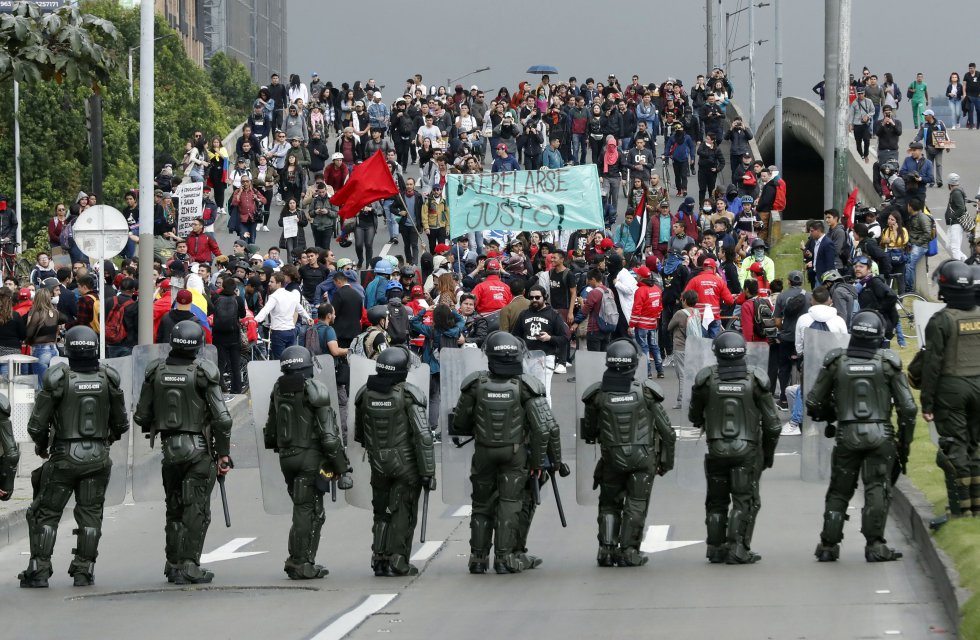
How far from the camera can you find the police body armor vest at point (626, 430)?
39.7 feet

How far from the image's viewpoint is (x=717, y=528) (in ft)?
39.8

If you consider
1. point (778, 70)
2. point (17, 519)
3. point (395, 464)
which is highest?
point (778, 70)

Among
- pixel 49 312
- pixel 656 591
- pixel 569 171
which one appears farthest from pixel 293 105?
pixel 656 591

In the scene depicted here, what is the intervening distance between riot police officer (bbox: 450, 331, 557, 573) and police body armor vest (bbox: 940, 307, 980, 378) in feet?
9.11

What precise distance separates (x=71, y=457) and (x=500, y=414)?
2963 mm

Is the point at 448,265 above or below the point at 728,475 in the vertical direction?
above

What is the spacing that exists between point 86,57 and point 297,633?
14.9 feet

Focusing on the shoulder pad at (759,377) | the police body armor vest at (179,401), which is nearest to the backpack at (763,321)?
the shoulder pad at (759,377)

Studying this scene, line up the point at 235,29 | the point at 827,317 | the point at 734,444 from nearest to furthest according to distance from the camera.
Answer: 1. the point at 734,444
2. the point at 827,317
3. the point at 235,29

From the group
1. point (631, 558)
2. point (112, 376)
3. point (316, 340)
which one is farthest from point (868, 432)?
point (316, 340)

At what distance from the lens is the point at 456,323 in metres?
19.1

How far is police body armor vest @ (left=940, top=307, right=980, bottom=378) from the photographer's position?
12.0 m

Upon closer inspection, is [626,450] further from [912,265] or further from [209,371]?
[912,265]

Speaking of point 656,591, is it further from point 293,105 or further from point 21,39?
A: point 293,105
